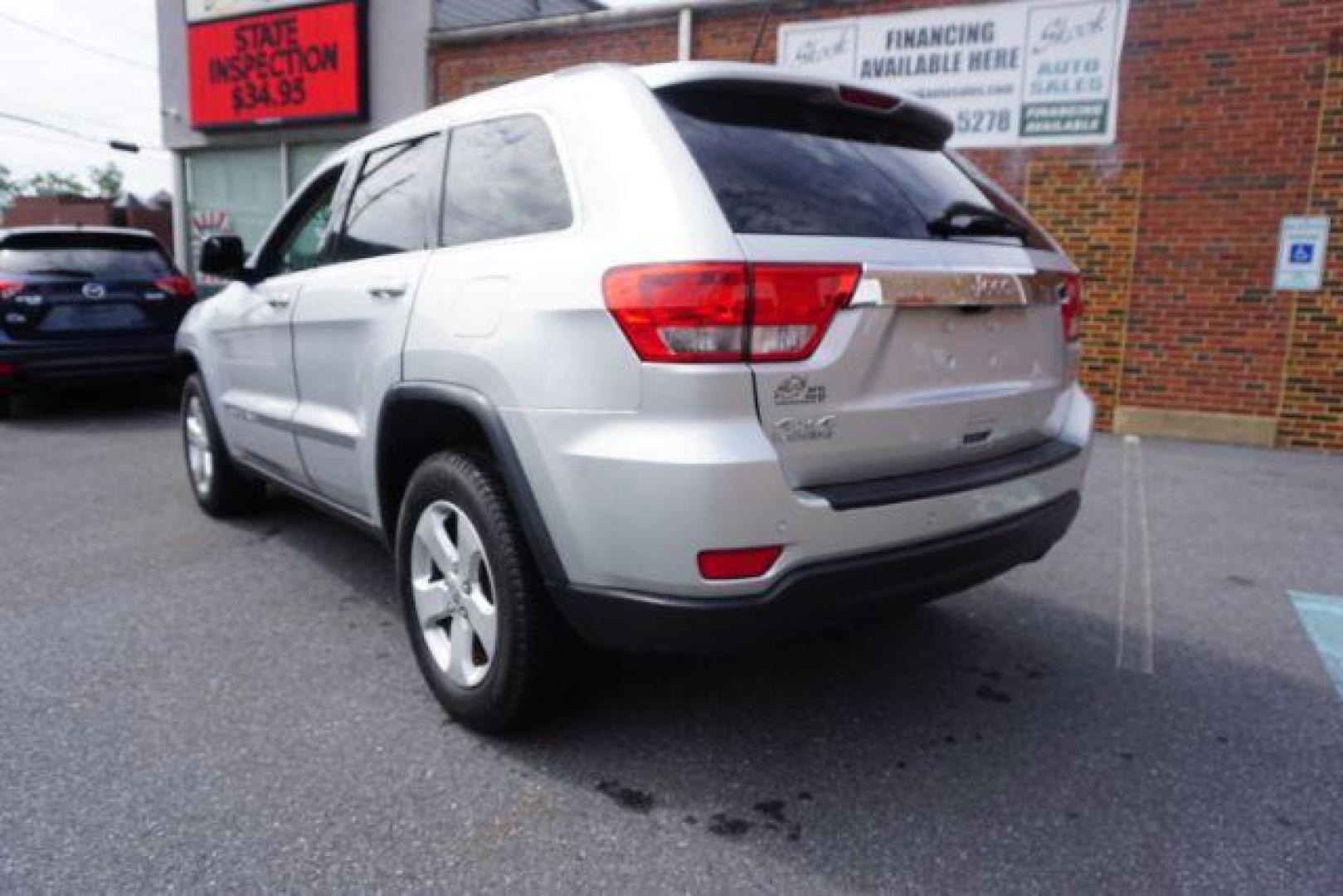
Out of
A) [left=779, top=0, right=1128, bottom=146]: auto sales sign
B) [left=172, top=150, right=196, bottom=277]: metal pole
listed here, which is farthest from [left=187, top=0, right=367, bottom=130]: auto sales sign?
[left=779, top=0, right=1128, bottom=146]: auto sales sign

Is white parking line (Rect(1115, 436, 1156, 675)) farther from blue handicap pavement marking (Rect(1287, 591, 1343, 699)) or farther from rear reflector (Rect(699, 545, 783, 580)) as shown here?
rear reflector (Rect(699, 545, 783, 580))

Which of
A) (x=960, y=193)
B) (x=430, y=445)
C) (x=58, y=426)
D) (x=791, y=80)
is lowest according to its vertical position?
(x=58, y=426)

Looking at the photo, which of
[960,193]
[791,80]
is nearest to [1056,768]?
[960,193]

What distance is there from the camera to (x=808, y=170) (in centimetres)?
237

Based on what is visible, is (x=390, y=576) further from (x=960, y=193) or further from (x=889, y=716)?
(x=960, y=193)

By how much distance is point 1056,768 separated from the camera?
98.0 inches

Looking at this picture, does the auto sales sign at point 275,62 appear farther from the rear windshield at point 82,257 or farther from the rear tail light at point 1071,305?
the rear tail light at point 1071,305

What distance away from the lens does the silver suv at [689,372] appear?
2020mm

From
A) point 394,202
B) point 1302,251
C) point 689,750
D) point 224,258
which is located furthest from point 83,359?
point 1302,251

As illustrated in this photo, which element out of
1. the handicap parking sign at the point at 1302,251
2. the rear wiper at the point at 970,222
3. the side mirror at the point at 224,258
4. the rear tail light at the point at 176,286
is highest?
the handicap parking sign at the point at 1302,251

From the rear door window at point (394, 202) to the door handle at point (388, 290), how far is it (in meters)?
0.14

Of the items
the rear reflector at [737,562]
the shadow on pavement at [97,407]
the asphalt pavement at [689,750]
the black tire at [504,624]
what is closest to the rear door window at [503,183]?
the black tire at [504,624]

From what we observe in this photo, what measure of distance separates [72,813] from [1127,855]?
2.46 metres

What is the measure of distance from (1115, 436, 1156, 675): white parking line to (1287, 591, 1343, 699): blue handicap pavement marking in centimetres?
53
